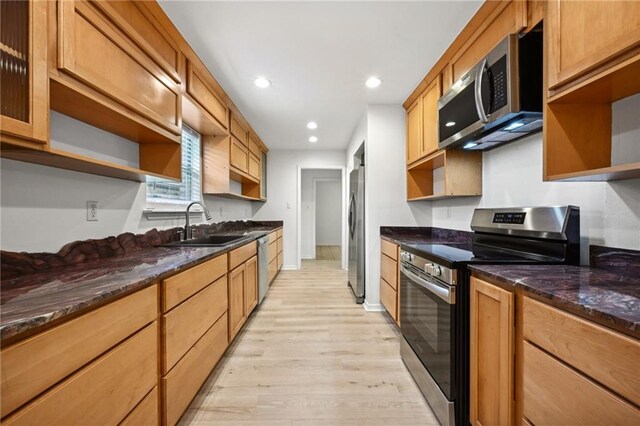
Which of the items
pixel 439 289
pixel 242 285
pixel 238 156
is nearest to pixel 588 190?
pixel 439 289

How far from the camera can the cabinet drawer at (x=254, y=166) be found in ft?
13.1

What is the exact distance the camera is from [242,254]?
2449mm

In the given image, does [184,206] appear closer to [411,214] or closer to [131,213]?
[131,213]

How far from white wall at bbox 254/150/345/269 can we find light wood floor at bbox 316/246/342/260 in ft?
4.98

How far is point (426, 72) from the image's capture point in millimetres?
2355

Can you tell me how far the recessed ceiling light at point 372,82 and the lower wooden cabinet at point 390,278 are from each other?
1.61 metres

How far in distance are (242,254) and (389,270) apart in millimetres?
1492

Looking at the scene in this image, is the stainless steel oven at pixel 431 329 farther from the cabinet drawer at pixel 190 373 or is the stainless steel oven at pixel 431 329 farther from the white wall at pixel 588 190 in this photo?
the cabinet drawer at pixel 190 373

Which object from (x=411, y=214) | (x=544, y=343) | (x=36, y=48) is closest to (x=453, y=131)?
(x=411, y=214)

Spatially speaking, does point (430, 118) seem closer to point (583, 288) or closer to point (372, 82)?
point (372, 82)

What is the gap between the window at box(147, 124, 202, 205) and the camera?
7.27 feet

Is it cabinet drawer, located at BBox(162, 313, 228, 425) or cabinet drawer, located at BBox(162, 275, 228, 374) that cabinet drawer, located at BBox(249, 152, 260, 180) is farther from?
cabinet drawer, located at BBox(162, 313, 228, 425)

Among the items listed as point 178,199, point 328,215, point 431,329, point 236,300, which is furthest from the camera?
point 328,215

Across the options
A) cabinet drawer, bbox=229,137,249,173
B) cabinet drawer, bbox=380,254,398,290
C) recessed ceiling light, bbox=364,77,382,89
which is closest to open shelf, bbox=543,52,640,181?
cabinet drawer, bbox=380,254,398,290
